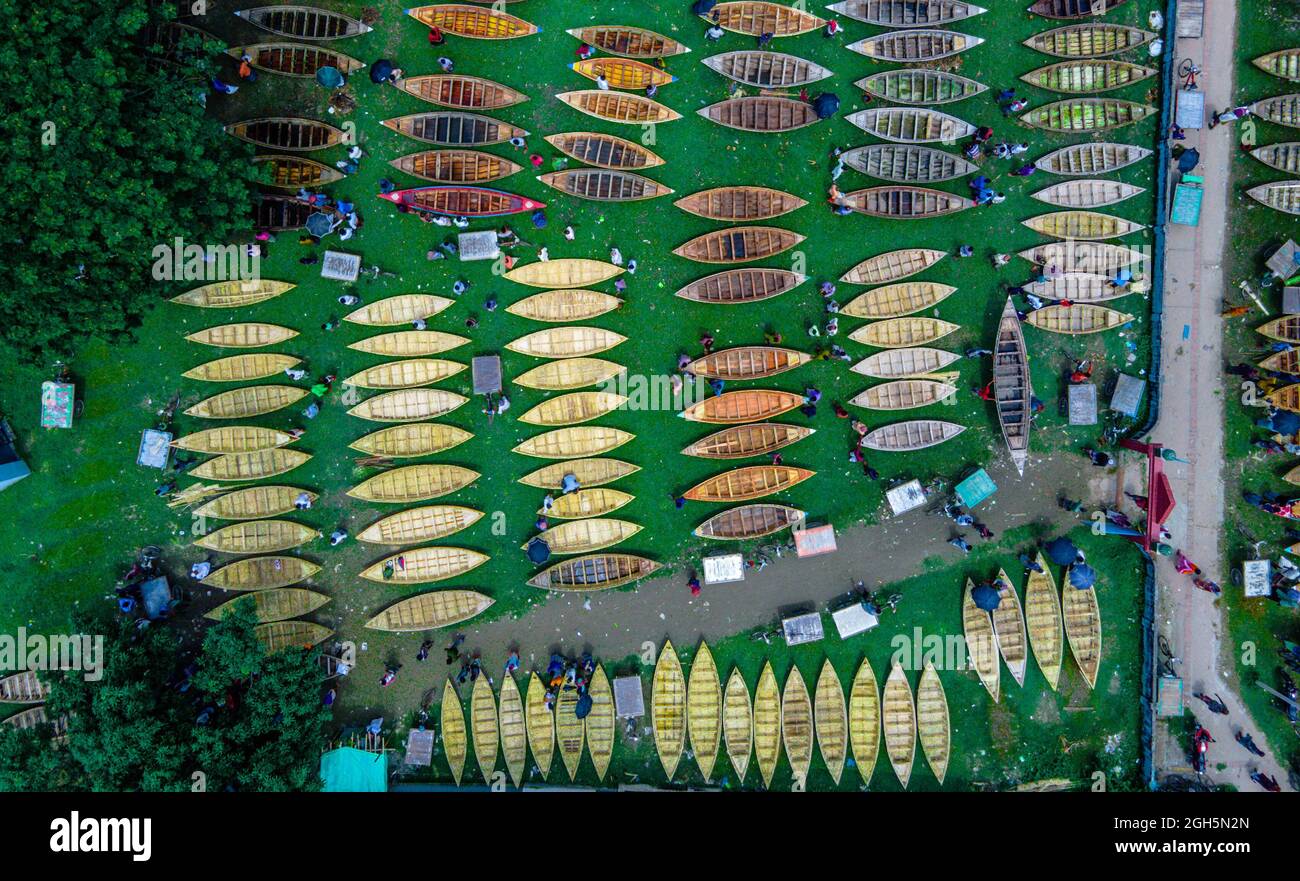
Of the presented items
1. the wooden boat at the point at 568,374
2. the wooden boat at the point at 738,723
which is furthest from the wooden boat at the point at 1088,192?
the wooden boat at the point at 738,723

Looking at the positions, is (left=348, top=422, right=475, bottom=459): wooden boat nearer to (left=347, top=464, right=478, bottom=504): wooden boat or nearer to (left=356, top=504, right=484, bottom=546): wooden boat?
(left=347, top=464, right=478, bottom=504): wooden boat

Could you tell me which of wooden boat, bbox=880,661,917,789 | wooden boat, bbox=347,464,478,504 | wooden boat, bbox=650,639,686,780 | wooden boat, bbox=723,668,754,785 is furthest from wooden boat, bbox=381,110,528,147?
wooden boat, bbox=880,661,917,789

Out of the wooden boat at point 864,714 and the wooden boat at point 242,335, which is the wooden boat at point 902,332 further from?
the wooden boat at point 242,335

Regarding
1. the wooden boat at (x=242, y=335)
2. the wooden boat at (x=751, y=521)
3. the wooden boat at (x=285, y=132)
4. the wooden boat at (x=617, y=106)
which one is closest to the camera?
the wooden boat at (x=285, y=132)

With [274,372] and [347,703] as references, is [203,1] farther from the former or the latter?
[347,703]

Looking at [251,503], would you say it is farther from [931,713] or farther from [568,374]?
[931,713]
